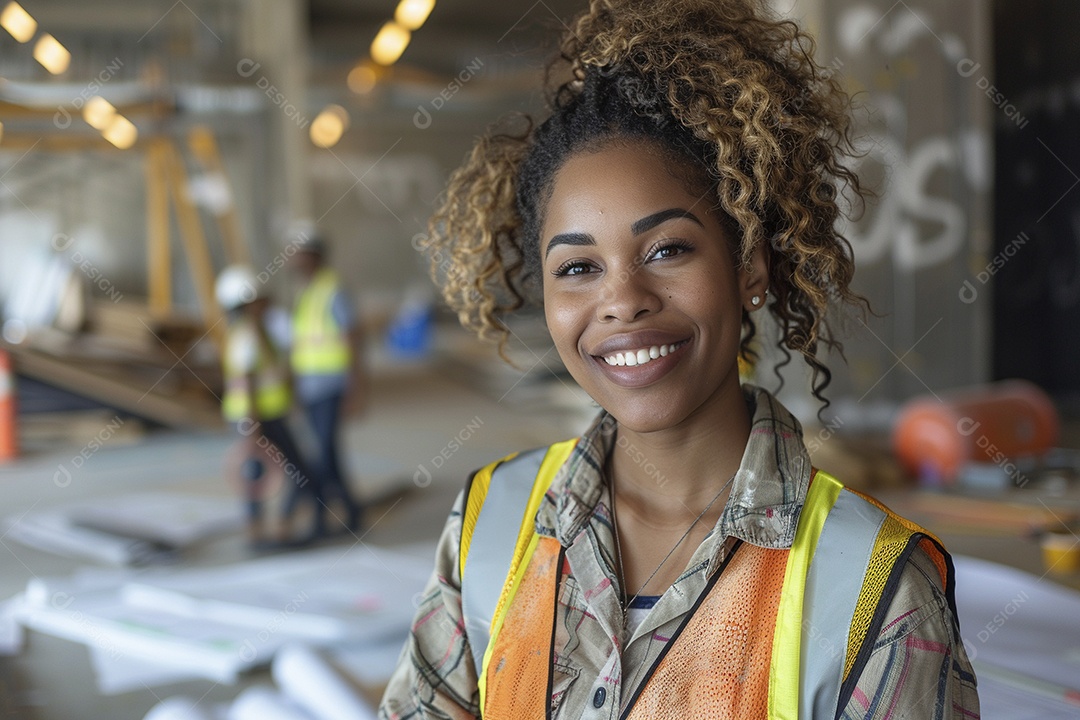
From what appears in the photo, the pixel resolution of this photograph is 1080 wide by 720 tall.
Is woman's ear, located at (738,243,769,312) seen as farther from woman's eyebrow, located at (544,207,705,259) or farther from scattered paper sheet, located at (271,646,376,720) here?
scattered paper sheet, located at (271,646,376,720)

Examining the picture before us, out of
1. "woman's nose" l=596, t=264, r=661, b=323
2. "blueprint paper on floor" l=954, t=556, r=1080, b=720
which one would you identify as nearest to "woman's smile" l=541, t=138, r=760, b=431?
"woman's nose" l=596, t=264, r=661, b=323

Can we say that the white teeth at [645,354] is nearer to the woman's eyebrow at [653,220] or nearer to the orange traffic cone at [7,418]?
the woman's eyebrow at [653,220]

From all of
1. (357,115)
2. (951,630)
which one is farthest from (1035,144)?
(357,115)

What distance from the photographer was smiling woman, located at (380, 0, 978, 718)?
1.27m

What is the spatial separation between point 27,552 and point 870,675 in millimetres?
5159

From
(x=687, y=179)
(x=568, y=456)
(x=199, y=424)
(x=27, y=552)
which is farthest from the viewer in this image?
(x=199, y=424)

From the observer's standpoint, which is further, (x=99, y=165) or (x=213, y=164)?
(x=99, y=165)

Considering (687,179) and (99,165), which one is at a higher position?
(99,165)

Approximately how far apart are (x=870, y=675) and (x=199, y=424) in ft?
29.2

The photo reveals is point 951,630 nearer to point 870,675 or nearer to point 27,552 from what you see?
point 870,675

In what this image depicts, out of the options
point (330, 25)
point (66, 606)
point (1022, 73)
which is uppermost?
point (330, 25)

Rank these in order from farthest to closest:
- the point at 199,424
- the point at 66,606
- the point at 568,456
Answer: the point at 199,424, the point at 66,606, the point at 568,456

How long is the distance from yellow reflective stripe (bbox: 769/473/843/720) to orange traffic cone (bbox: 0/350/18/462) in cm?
819

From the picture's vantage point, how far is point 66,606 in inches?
163
